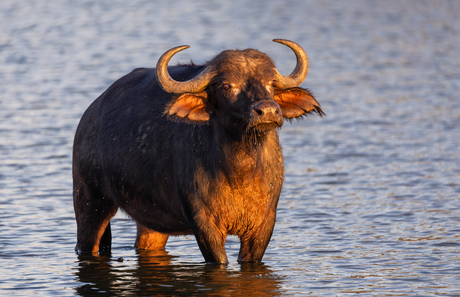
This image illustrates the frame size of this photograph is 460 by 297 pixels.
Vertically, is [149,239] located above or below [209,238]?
below

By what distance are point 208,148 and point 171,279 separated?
1325 millimetres

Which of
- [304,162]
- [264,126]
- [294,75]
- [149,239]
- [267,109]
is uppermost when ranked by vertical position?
[294,75]

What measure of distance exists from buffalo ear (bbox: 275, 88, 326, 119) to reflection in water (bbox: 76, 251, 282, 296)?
1.53 m

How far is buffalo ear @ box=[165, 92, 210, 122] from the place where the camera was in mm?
7719

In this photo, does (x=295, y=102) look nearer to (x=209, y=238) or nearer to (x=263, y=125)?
(x=263, y=125)

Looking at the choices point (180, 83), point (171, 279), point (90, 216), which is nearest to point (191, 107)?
point (180, 83)

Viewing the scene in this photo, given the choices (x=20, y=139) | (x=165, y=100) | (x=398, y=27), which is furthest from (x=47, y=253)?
(x=398, y=27)

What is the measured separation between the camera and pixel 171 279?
827 cm

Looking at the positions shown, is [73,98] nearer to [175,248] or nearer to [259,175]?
[175,248]

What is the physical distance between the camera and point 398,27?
3150 centimetres

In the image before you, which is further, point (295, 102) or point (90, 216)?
Answer: point (90, 216)

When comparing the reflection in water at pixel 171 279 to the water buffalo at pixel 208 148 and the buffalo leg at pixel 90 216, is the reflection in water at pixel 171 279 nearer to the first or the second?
the water buffalo at pixel 208 148

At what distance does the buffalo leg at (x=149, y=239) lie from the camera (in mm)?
9617

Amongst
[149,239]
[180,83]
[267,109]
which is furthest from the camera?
[149,239]
